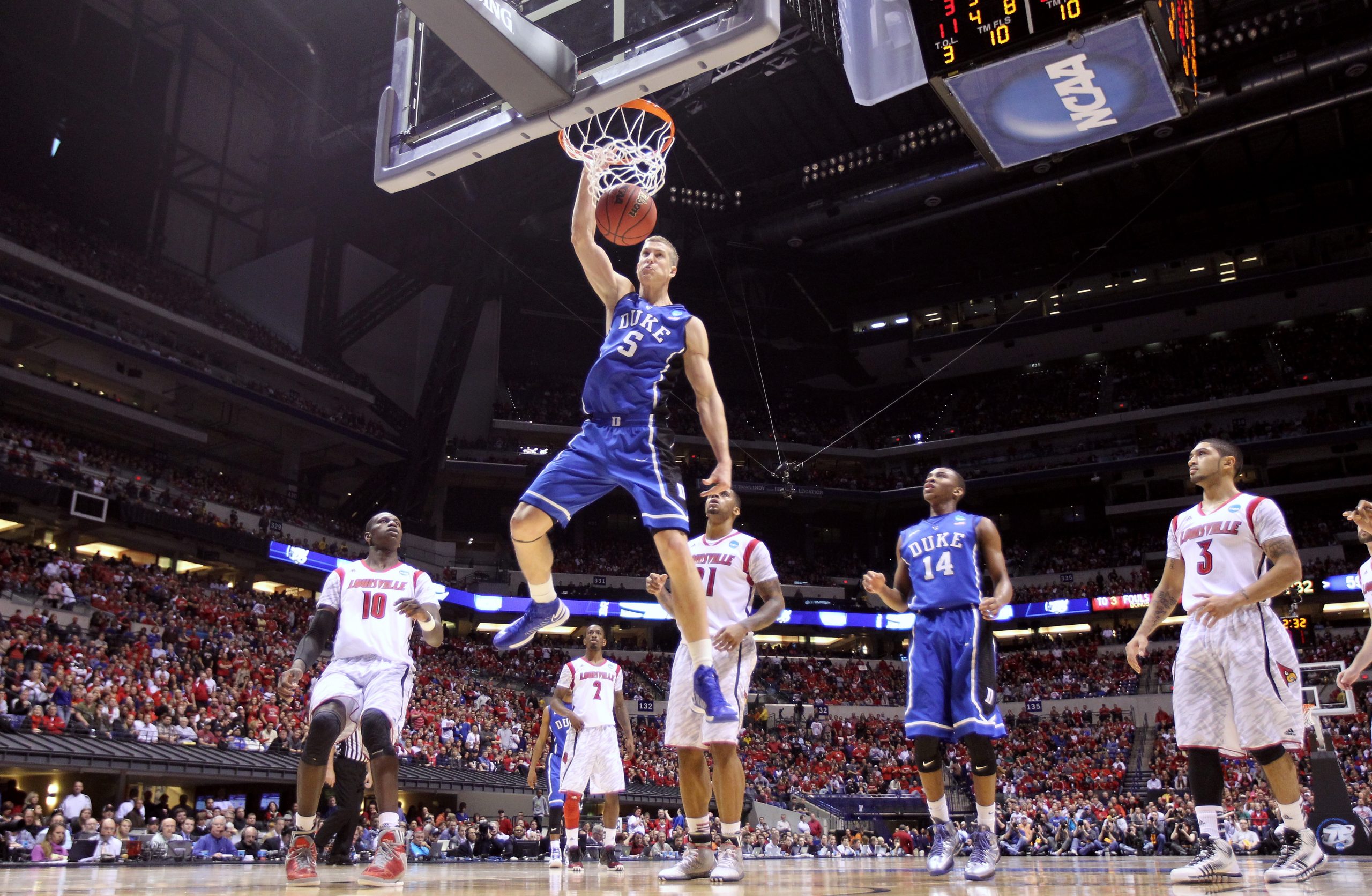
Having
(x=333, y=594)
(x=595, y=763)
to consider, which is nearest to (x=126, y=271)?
(x=595, y=763)

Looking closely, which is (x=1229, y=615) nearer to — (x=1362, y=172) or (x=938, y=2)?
(x=938, y=2)

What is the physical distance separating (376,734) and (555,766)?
5.88m

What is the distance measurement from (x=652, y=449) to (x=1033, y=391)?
42194 millimetres

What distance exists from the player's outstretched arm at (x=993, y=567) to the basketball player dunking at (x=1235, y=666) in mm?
912

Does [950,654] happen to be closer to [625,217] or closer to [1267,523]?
[1267,523]

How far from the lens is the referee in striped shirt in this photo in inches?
259

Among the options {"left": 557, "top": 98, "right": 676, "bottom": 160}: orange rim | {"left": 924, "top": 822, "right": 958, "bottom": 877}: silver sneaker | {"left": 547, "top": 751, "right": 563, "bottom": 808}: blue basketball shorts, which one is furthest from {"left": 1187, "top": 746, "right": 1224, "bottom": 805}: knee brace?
{"left": 547, "top": 751, "right": 563, "bottom": 808}: blue basketball shorts

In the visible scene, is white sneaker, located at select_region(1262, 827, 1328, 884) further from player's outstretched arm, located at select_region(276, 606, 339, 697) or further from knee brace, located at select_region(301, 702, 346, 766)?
player's outstretched arm, located at select_region(276, 606, 339, 697)

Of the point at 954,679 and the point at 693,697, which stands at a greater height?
the point at 954,679

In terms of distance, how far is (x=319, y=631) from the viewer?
5.55m

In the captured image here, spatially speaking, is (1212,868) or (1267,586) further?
(1267,586)

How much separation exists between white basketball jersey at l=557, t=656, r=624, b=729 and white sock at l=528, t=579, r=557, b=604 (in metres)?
4.84

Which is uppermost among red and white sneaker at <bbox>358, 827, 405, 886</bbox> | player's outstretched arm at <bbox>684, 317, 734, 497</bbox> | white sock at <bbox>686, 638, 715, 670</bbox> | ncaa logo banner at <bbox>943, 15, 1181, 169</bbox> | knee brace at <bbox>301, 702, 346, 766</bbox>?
ncaa logo banner at <bbox>943, 15, 1181, 169</bbox>

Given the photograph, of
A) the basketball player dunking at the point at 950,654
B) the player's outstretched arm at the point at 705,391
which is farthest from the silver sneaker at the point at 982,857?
the player's outstretched arm at the point at 705,391
